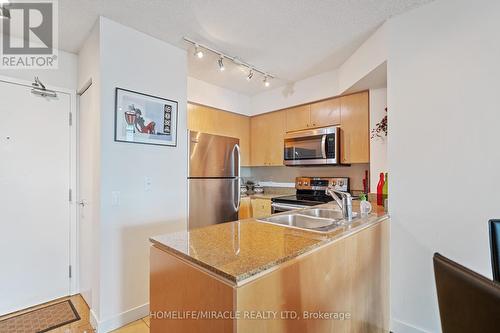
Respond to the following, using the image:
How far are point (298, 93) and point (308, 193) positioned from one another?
4.79 feet

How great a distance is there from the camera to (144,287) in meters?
2.14

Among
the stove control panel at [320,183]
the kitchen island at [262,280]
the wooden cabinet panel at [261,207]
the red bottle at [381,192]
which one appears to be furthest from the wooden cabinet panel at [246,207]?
the kitchen island at [262,280]

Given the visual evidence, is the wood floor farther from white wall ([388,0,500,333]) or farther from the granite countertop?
white wall ([388,0,500,333])

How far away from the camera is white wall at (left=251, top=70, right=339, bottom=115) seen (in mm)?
3078

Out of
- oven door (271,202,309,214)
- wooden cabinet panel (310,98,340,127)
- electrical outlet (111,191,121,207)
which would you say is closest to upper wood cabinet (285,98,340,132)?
wooden cabinet panel (310,98,340,127)

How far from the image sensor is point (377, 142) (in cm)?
269

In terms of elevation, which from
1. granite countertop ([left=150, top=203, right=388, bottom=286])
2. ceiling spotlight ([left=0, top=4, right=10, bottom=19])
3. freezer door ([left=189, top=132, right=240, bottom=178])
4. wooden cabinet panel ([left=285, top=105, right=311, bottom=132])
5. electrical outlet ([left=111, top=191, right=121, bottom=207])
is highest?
ceiling spotlight ([left=0, top=4, right=10, bottom=19])

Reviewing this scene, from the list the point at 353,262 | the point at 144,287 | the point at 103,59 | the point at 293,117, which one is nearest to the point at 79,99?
the point at 103,59

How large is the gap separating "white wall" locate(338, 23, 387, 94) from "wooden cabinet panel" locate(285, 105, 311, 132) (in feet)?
1.94

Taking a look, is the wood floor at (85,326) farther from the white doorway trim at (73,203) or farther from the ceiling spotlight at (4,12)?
the ceiling spotlight at (4,12)

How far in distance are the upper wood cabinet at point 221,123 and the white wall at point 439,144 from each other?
2287mm

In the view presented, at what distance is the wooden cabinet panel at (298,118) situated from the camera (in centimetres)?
341

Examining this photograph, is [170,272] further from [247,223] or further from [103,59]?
[103,59]

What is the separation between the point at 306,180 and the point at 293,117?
3.13 ft
